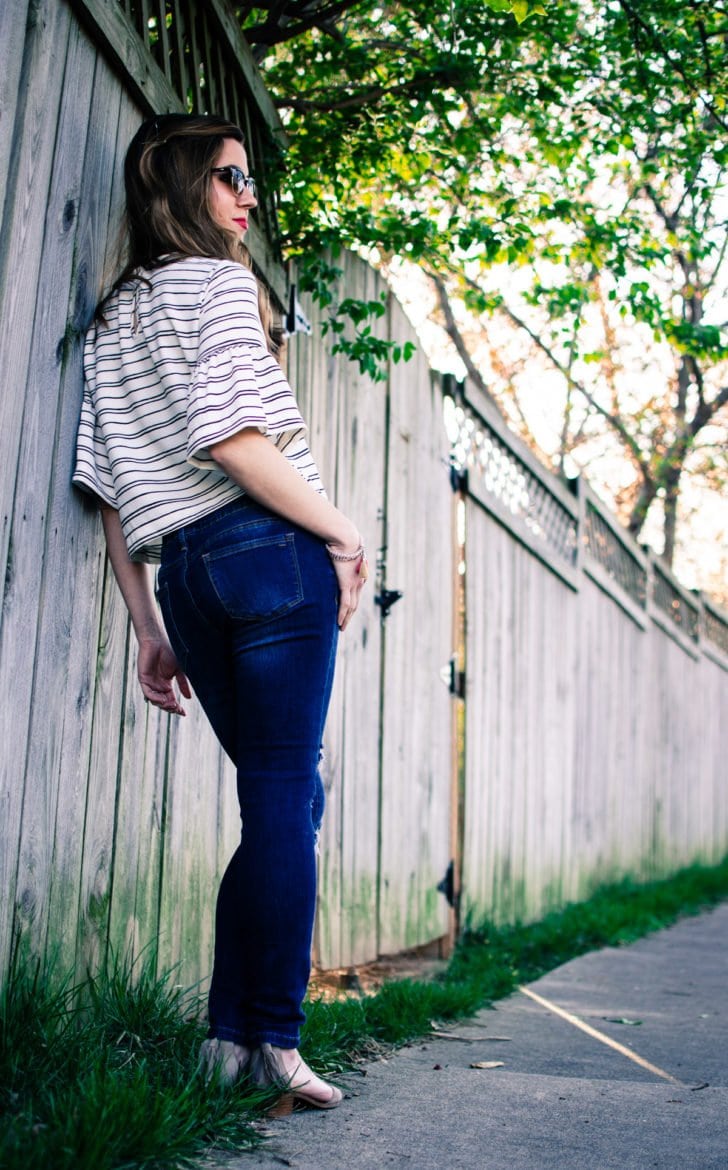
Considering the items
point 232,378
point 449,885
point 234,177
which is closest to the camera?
point 232,378

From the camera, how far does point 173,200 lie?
209cm

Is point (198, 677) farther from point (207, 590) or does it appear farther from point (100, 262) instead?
point (100, 262)

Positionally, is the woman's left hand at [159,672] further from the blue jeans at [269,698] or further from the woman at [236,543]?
the blue jeans at [269,698]

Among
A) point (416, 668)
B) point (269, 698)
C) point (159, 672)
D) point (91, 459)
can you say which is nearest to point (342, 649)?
point (416, 668)

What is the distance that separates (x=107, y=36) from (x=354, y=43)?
162 cm

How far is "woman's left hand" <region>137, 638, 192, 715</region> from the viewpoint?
2.19 metres

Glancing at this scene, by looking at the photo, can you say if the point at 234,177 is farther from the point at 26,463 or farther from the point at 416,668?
the point at 416,668

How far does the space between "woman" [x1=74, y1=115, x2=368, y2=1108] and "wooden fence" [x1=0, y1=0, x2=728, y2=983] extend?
17 centimetres

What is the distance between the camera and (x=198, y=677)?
204 centimetres

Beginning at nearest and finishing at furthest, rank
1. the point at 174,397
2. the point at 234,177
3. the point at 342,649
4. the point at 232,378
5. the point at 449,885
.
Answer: the point at 232,378 < the point at 174,397 < the point at 234,177 < the point at 342,649 < the point at 449,885

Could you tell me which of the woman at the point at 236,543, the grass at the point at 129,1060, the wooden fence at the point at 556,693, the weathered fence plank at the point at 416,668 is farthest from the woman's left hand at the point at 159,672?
the wooden fence at the point at 556,693

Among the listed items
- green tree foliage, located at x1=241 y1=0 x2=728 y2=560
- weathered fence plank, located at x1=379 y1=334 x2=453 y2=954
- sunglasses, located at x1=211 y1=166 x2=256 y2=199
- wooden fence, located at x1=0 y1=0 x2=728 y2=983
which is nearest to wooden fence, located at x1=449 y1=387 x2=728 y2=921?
wooden fence, located at x1=0 y1=0 x2=728 y2=983

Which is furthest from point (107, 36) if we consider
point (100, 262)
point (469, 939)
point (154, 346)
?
point (469, 939)

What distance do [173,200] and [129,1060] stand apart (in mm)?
1507
